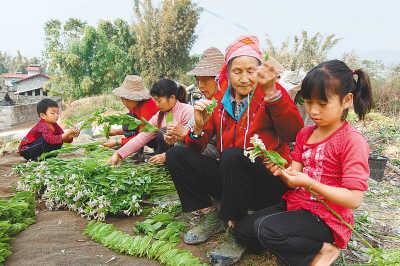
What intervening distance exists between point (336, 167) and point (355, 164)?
138 mm

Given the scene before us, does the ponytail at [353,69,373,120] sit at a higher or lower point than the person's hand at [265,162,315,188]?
higher

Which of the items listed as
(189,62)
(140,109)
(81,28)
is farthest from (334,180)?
(81,28)

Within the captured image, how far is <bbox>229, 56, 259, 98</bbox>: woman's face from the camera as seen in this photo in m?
1.98

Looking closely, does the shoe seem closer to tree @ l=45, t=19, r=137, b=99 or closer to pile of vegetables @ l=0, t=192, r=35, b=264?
pile of vegetables @ l=0, t=192, r=35, b=264

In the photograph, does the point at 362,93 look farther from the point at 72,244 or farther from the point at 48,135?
the point at 48,135

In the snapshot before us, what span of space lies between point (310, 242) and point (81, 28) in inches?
1071

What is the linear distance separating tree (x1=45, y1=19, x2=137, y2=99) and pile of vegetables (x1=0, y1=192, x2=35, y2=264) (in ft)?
67.8

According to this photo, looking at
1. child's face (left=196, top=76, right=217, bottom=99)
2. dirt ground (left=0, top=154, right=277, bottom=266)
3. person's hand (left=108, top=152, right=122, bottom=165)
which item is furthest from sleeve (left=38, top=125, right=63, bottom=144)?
child's face (left=196, top=76, right=217, bottom=99)

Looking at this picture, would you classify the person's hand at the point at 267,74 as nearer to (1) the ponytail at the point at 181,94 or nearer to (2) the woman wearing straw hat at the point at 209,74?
(2) the woman wearing straw hat at the point at 209,74

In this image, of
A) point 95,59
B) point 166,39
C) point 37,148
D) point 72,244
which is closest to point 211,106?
point 72,244

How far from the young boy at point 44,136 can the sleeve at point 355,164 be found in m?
3.44

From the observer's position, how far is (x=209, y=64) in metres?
3.17

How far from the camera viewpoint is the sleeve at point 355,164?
58.3 inches

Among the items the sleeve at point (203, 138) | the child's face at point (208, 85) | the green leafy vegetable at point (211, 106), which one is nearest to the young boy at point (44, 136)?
the child's face at point (208, 85)
